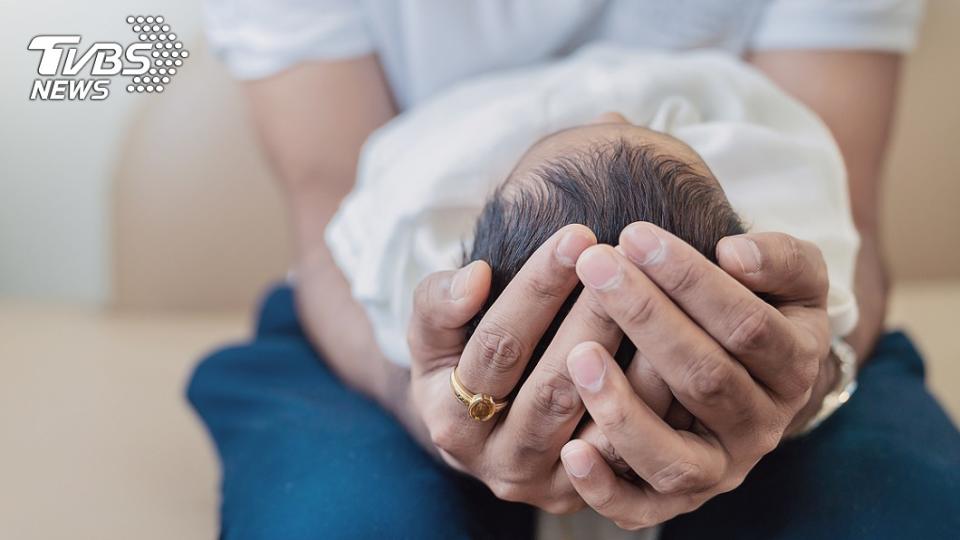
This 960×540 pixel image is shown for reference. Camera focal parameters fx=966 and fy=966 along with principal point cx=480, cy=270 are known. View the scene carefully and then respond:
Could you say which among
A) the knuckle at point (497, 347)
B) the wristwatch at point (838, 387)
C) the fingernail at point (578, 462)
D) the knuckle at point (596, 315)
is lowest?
the wristwatch at point (838, 387)

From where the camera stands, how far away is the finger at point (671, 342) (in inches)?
21.3

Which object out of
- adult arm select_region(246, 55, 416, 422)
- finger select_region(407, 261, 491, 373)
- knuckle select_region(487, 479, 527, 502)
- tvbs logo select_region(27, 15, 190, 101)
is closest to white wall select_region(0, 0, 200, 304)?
tvbs logo select_region(27, 15, 190, 101)

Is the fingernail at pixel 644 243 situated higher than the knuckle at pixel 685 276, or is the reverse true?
the fingernail at pixel 644 243

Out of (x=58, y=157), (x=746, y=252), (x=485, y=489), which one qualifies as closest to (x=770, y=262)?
(x=746, y=252)

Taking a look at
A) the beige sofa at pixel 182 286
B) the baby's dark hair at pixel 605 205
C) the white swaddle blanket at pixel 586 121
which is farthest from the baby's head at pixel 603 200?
the beige sofa at pixel 182 286

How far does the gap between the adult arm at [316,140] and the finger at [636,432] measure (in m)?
0.47

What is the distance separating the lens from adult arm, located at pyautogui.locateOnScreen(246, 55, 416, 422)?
101 cm

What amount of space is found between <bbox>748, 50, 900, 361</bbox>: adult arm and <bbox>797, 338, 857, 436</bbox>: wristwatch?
21 centimetres

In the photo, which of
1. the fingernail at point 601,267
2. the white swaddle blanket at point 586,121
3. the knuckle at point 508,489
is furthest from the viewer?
the white swaddle blanket at point 586,121

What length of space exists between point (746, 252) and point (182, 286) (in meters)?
A: 1.03

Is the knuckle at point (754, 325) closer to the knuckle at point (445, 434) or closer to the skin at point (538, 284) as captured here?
the skin at point (538, 284)

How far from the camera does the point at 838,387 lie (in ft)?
2.55

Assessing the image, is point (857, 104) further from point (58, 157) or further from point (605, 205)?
point (58, 157)

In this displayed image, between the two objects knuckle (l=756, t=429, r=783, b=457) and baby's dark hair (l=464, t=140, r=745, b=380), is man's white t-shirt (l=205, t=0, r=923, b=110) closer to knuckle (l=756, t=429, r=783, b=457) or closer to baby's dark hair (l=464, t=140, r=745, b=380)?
baby's dark hair (l=464, t=140, r=745, b=380)
